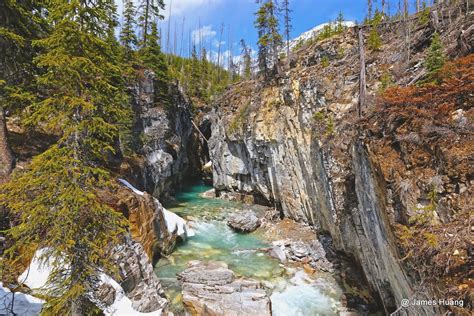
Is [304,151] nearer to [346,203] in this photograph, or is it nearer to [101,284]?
[346,203]

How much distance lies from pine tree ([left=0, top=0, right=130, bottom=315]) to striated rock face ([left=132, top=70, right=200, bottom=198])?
1398 centimetres

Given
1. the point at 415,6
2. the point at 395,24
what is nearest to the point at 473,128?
the point at 395,24

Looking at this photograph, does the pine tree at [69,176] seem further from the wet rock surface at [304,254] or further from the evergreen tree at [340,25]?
the evergreen tree at [340,25]

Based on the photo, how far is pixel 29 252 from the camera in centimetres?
711

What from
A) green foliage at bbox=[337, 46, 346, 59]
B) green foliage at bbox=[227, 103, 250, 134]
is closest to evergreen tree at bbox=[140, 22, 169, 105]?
green foliage at bbox=[227, 103, 250, 134]

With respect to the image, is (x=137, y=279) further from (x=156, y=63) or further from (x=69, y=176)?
(x=156, y=63)

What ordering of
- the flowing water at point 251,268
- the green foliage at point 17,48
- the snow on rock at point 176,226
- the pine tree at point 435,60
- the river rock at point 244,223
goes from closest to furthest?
the pine tree at point 435,60
the green foliage at point 17,48
the flowing water at point 251,268
the snow on rock at point 176,226
the river rock at point 244,223

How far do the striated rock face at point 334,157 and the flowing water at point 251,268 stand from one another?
217cm

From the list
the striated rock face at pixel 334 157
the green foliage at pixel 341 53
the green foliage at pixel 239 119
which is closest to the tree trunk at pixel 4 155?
the striated rock face at pixel 334 157

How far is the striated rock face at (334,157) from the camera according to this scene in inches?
272

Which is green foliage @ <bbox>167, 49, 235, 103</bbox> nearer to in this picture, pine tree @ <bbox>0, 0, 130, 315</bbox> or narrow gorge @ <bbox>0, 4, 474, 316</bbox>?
narrow gorge @ <bbox>0, 4, 474, 316</bbox>

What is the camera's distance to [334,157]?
12.6 m

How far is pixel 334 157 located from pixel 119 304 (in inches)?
417

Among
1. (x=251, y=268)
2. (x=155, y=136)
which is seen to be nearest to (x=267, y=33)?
(x=155, y=136)
